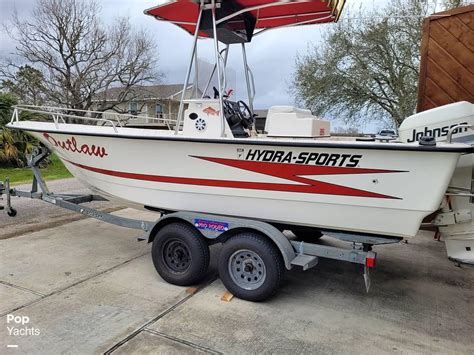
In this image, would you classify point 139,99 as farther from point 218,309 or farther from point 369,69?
point 218,309

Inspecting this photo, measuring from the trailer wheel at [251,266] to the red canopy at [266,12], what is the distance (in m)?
2.18

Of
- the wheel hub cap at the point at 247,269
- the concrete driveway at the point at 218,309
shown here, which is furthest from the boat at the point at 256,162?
the concrete driveway at the point at 218,309

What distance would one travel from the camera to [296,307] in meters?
3.46

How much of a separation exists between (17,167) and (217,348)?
39.6 feet

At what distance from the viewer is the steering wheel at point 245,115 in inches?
168

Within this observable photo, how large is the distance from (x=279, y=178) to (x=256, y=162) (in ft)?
0.81

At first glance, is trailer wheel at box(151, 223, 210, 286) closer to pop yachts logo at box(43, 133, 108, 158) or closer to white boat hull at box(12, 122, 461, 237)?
Answer: white boat hull at box(12, 122, 461, 237)

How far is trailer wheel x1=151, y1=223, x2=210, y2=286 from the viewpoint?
3.73 meters

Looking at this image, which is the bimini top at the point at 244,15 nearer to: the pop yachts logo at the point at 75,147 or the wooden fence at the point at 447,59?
the wooden fence at the point at 447,59

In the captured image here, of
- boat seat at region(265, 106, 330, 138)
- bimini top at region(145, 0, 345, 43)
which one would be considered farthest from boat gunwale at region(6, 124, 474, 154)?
bimini top at region(145, 0, 345, 43)

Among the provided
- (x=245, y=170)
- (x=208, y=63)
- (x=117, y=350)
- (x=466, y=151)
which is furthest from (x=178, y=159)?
(x=466, y=151)

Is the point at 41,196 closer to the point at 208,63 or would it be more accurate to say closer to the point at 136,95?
the point at 208,63

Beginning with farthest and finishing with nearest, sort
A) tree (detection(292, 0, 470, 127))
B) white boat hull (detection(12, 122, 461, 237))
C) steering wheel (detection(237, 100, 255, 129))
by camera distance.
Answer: tree (detection(292, 0, 470, 127)) < steering wheel (detection(237, 100, 255, 129)) < white boat hull (detection(12, 122, 461, 237))

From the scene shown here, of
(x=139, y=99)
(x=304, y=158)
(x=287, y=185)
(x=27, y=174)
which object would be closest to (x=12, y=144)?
(x=27, y=174)
